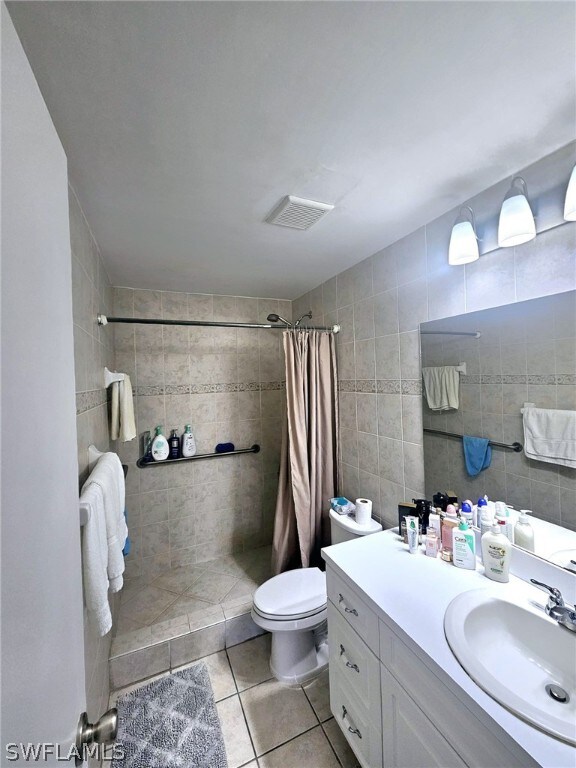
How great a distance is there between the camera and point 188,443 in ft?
7.82

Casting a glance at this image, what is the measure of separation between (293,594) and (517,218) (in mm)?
1976

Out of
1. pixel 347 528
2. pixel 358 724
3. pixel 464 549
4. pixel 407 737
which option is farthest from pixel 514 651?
pixel 347 528

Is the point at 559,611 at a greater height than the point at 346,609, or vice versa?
the point at 559,611

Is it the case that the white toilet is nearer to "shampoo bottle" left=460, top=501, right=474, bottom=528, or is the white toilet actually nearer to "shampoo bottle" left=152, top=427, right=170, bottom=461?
"shampoo bottle" left=460, top=501, right=474, bottom=528

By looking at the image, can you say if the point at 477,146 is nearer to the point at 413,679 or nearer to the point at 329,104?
the point at 329,104

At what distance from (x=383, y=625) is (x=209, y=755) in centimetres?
106

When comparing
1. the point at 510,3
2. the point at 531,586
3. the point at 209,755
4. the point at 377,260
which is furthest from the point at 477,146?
the point at 209,755

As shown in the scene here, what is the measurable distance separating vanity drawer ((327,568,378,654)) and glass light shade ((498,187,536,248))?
1.37 metres

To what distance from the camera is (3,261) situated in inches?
13.3

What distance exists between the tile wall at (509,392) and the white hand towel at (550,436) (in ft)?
0.08

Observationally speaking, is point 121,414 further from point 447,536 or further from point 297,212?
point 447,536

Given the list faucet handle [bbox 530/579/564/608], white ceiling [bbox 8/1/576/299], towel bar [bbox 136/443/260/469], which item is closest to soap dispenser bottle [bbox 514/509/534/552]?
faucet handle [bbox 530/579/564/608]

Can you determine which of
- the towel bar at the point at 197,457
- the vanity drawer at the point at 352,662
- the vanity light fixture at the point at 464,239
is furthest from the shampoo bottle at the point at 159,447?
the vanity light fixture at the point at 464,239

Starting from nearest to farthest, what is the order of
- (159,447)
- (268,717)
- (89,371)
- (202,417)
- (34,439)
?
1. (34,439)
2. (89,371)
3. (268,717)
4. (159,447)
5. (202,417)
